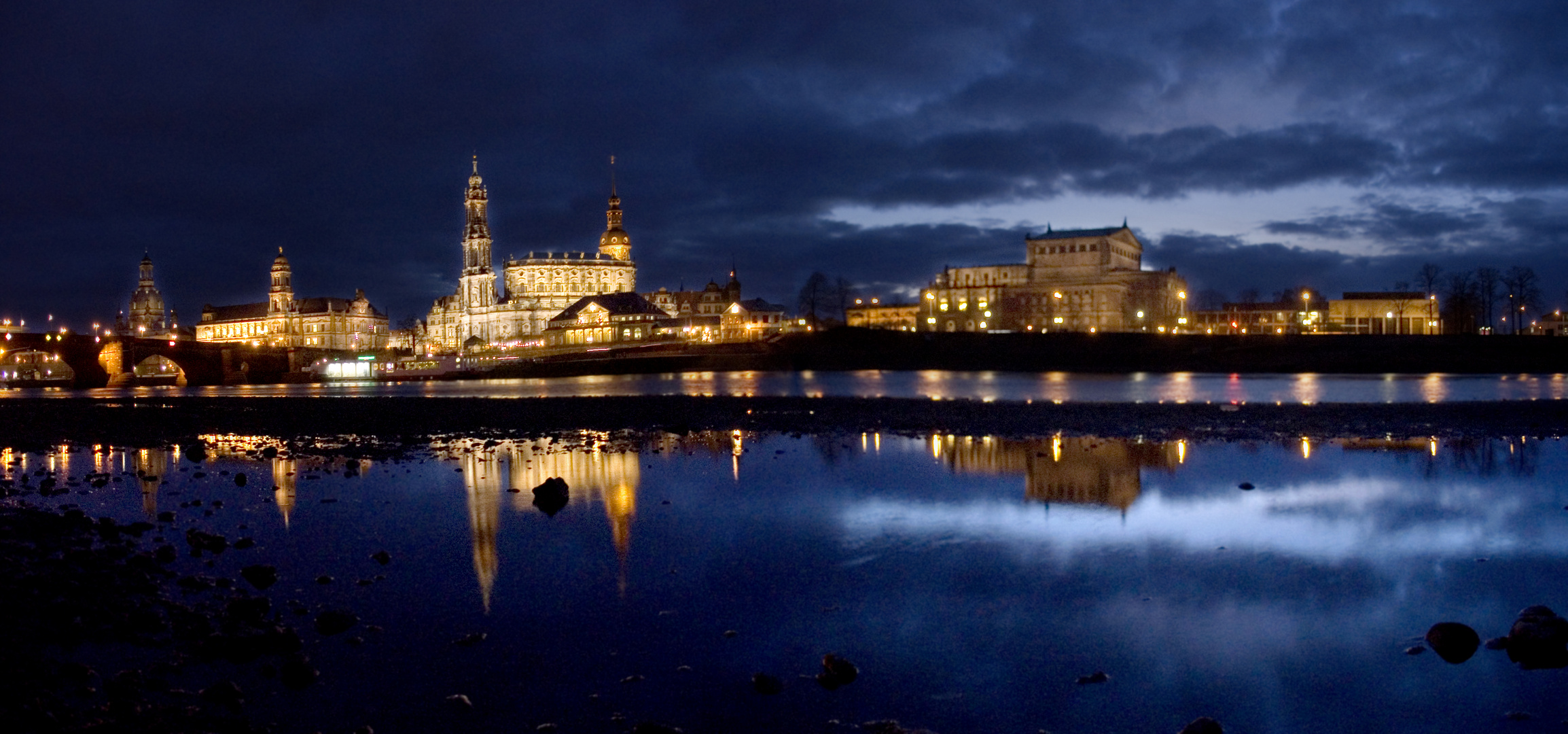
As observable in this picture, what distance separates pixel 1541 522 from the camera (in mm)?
16875

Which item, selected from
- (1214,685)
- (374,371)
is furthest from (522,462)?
(374,371)

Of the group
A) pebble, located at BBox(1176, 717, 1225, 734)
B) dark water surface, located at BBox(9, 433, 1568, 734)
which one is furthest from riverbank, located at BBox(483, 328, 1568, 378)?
pebble, located at BBox(1176, 717, 1225, 734)

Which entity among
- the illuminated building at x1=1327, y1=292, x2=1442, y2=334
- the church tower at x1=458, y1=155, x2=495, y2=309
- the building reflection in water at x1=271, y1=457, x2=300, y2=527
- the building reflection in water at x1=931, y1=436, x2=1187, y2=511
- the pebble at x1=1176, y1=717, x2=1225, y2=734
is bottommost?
the pebble at x1=1176, y1=717, x2=1225, y2=734

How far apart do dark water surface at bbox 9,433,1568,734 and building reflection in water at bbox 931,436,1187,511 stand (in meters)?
0.18

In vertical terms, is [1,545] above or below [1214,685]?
above

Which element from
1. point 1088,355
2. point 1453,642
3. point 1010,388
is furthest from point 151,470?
point 1088,355

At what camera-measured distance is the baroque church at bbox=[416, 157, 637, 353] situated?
185250 mm

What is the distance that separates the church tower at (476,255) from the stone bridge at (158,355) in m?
67.0

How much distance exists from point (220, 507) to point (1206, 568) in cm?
1706

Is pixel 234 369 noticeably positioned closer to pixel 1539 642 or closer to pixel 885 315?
pixel 885 315

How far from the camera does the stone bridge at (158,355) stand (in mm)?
94250

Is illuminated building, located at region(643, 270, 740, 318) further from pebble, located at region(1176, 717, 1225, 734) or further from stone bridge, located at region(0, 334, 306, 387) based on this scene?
pebble, located at region(1176, 717, 1225, 734)

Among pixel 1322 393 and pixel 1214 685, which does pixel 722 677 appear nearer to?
pixel 1214 685

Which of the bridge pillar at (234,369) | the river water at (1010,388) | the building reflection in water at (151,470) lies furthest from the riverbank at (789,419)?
the bridge pillar at (234,369)
